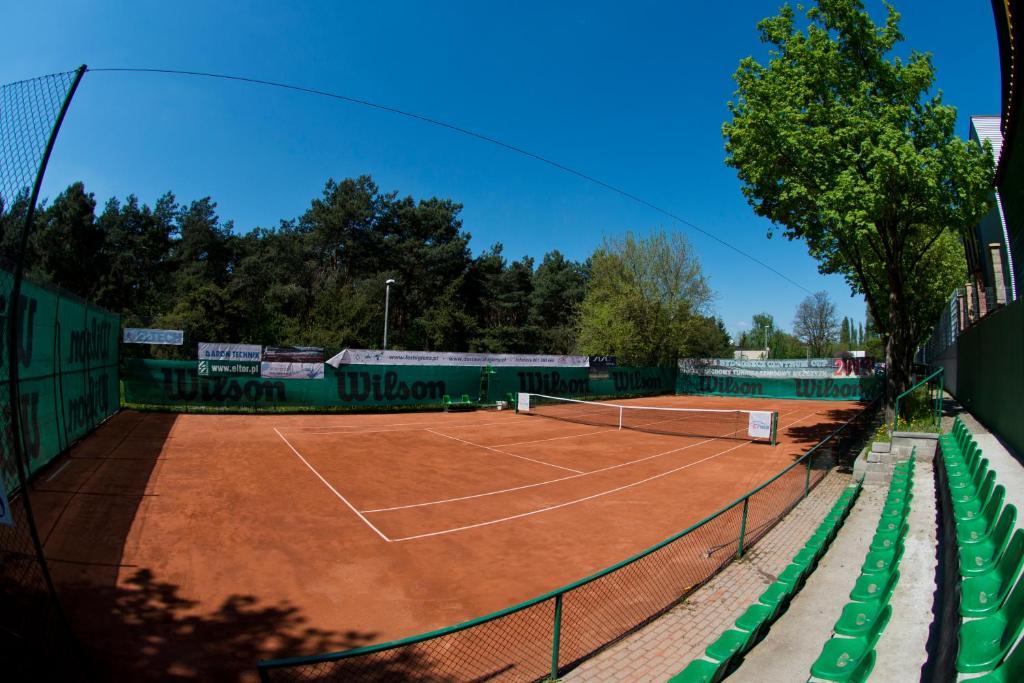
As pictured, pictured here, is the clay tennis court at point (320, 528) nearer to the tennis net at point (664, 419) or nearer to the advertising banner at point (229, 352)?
the tennis net at point (664, 419)

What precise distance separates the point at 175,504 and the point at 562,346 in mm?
55638

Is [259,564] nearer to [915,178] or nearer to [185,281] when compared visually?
[915,178]

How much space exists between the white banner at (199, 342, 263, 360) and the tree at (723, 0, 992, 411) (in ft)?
79.1

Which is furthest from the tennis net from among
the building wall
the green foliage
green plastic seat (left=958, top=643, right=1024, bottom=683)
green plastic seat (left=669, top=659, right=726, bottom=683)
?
the green foliage

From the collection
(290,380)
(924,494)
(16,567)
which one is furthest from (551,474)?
(290,380)

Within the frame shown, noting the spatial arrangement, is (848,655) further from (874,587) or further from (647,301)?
(647,301)

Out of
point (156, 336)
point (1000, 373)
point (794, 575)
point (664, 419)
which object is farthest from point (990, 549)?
point (156, 336)

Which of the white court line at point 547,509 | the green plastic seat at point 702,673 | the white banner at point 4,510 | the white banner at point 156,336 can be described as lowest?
the white court line at point 547,509

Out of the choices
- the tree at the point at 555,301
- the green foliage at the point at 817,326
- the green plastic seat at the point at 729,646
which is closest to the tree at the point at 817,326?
the green foliage at the point at 817,326

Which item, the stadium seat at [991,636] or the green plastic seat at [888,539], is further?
the green plastic seat at [888,539]

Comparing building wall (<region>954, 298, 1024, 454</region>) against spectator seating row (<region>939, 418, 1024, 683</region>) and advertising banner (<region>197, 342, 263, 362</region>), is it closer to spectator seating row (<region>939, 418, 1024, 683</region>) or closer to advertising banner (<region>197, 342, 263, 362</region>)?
spectator seating row (<region>939, 418, 1024, 683</region>)

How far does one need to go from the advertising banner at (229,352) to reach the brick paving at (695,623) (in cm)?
2500

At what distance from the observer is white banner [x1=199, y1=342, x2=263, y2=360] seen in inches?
1038

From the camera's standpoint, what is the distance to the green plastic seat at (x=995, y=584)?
12.4ft
